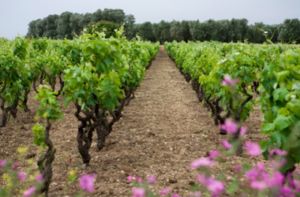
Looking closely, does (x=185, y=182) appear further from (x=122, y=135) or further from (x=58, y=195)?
(x=122, y=135)

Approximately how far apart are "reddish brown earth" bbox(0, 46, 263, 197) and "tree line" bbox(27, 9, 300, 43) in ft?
164

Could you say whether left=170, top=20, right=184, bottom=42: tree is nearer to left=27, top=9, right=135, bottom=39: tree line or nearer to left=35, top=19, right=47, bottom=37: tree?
left=27, top=9, right=135, bottom=39: tree line

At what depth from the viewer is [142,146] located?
19.6 ft

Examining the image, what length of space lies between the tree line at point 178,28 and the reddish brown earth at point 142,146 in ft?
164

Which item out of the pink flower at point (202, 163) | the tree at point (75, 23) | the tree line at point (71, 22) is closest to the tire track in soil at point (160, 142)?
the pink flower at point (202, 163)

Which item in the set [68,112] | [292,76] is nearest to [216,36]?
[68,112]

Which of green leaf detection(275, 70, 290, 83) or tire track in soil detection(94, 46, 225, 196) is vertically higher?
green leaf detection(275, 70, 290, 83)

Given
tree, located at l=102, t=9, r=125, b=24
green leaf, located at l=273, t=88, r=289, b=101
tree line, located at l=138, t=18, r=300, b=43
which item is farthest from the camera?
tree, located at l=102, t=9, r=125, b=24

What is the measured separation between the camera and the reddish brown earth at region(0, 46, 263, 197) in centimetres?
453

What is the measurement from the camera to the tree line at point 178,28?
6700 cm

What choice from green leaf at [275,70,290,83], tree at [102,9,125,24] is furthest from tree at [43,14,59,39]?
green leaf at [275,70,290,83]

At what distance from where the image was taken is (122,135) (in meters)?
6.74

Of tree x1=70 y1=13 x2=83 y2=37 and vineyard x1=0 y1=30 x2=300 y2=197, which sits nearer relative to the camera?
vineyard x1=0 y1=30 x2=300 y2=197

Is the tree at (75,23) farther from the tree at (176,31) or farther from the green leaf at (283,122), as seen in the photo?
the green leaf at (283,122)
